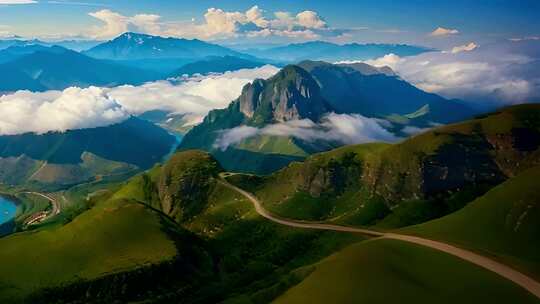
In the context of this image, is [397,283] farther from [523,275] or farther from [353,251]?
[523,275]

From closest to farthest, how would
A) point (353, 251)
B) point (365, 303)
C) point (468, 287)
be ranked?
point (365, 303)
point (468, 287)
point (353, 251)

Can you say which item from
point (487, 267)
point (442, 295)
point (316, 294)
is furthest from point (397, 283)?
point (487, 267)

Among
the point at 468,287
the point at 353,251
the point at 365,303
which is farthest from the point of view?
the point at 353,251

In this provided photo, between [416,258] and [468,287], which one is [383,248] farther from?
[468,287]

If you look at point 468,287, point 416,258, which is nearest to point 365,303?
point 468,287

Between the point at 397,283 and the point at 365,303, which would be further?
the point at 397,283

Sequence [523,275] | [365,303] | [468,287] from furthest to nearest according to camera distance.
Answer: [523,275] < [468,287] < [365,303]
